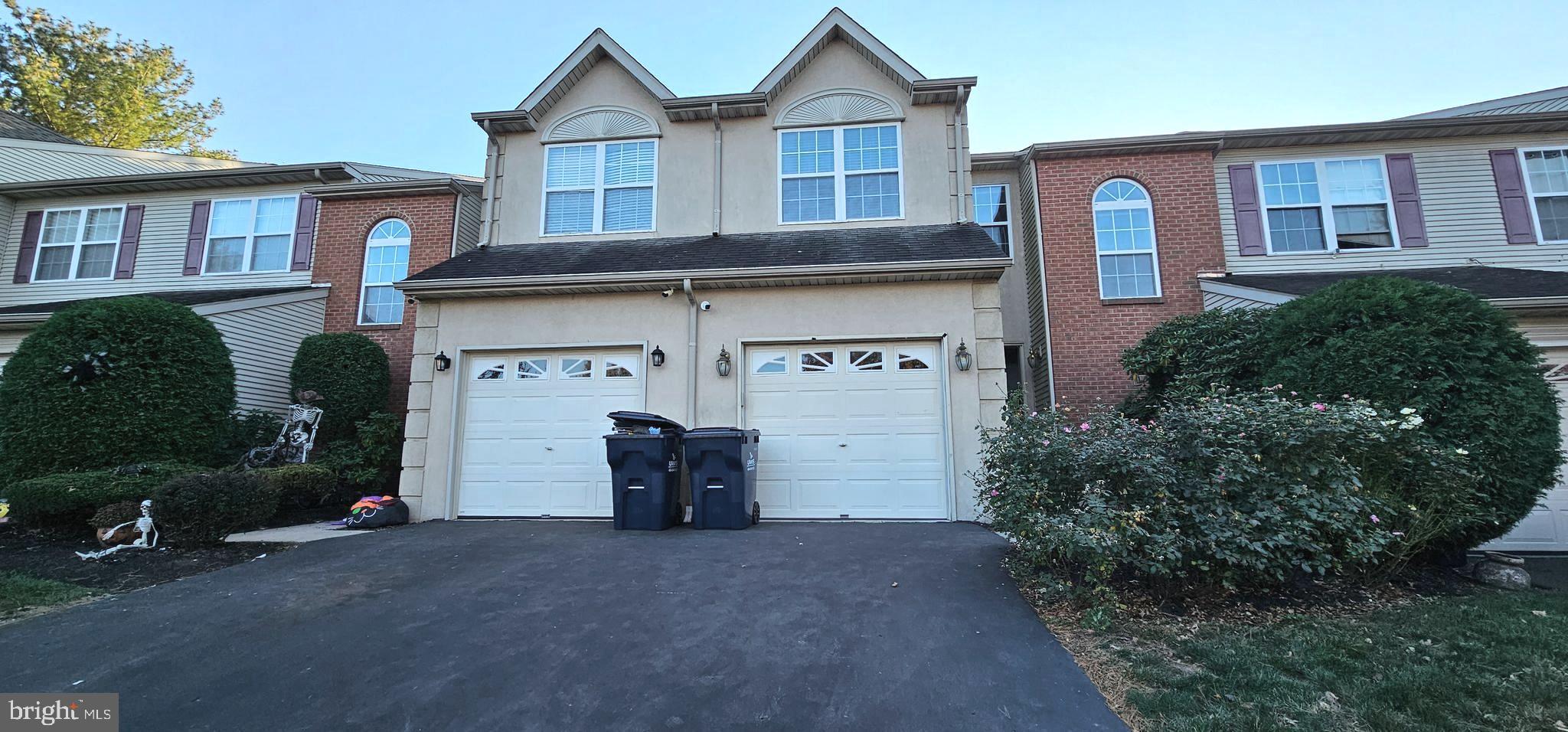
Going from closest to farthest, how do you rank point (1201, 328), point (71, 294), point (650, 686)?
point (650, 686)
point (1201, 328)
point (71, 294)

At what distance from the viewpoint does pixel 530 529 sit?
662cm

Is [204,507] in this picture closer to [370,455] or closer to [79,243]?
[370,455]

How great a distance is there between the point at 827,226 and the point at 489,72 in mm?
8306

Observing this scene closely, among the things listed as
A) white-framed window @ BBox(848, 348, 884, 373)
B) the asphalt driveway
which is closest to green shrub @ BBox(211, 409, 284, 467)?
the asphalt driveway

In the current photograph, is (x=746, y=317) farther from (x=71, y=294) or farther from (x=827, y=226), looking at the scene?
(x=71, y=294)

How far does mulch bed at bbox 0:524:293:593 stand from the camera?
4934 mm

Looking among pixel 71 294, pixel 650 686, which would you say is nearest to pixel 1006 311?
pixel 650 686

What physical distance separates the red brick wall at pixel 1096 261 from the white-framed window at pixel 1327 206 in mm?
1203

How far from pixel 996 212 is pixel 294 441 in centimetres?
1207

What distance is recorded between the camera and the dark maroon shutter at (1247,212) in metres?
9.66

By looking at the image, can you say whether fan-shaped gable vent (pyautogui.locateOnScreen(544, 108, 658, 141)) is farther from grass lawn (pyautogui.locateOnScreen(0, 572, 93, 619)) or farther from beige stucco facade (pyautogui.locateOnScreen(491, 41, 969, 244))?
grass lawn (pyautogui.locateOnScreen(0, 572, 93, 619))

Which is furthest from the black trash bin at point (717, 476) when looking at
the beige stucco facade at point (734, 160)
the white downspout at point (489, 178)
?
the white downspout at point (489, 178)

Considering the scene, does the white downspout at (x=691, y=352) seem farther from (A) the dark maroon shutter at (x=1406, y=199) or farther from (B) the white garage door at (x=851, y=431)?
(A) the dark maroon shutter at (x=1406, y=199)

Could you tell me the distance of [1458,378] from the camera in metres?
4.68
